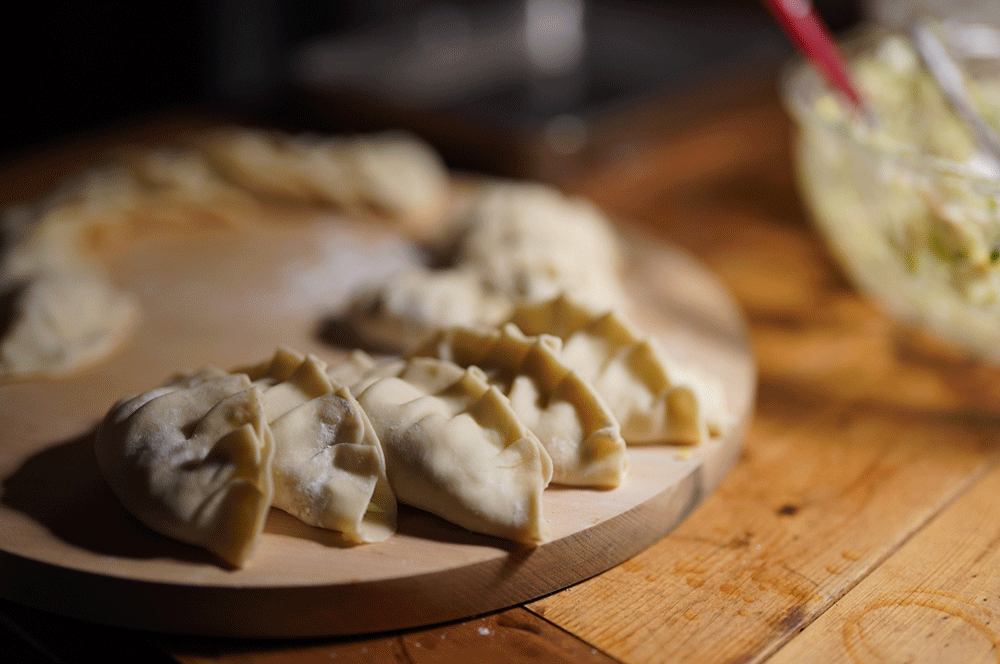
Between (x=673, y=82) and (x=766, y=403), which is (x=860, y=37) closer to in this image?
(x=673, y=82)

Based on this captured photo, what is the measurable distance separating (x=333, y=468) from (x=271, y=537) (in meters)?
0.10

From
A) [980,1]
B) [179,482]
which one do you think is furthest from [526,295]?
[980,1]

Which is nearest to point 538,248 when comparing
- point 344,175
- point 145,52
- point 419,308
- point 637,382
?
point 419,308

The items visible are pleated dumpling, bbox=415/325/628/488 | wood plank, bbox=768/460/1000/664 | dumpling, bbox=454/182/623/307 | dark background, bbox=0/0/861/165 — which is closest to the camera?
wood plank, bbox=768/460/1000/664

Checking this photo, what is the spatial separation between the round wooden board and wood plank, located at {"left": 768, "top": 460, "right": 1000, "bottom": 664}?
237 mm

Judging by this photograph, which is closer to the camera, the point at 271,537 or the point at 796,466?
the point at 271,537

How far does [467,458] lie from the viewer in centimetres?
103

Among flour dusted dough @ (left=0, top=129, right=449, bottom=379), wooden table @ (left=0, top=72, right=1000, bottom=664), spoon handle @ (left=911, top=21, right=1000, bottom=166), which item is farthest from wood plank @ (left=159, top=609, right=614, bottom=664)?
spoon handle @ (left=911, top=21, right=1000, bottom=166)

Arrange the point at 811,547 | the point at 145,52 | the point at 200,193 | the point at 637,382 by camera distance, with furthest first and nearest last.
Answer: the point at 145,52 → the point at 200,193 → the point at 637,382 → the point at 811,547

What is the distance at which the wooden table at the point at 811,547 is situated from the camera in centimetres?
97

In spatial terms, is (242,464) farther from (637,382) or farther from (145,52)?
(145,52)

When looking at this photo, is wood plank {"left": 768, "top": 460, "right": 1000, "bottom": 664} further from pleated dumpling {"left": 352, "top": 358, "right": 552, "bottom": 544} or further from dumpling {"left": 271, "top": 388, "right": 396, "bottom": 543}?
dumpling {"left": 271, "top": 388, "right": 396, "bottom": 543}

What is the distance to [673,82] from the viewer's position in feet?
7.75

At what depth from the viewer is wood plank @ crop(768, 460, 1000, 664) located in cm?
95
